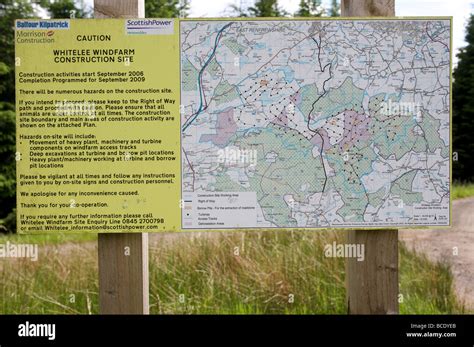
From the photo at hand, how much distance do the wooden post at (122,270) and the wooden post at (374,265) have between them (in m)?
1.36

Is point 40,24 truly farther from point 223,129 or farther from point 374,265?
point 374,265

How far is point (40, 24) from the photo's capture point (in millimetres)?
3285

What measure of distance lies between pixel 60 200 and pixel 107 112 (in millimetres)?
612

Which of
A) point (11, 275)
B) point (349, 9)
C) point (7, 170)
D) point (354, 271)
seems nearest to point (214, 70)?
point (349, 9)

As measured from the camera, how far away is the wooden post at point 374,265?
339 cm

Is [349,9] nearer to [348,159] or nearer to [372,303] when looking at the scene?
[348,159]

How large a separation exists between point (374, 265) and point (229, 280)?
1745mm

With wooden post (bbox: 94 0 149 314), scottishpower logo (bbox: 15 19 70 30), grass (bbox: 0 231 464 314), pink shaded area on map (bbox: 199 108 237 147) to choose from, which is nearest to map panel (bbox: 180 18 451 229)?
pink shaded area on map (bbox: 199 108 237 147)

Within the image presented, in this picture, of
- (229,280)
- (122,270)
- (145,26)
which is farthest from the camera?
(229,280)

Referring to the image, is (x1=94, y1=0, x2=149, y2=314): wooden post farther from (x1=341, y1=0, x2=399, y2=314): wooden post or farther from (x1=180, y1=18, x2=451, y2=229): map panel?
(x1=341, y1=0, x2=399, y2=314): wooden post

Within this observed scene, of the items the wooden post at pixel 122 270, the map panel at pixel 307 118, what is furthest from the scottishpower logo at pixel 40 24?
the map panel at pixel 307 118

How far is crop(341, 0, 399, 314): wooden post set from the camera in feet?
11.1

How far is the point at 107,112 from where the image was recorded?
10.7 ft

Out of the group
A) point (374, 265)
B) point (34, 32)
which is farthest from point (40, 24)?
point (374, 265)
